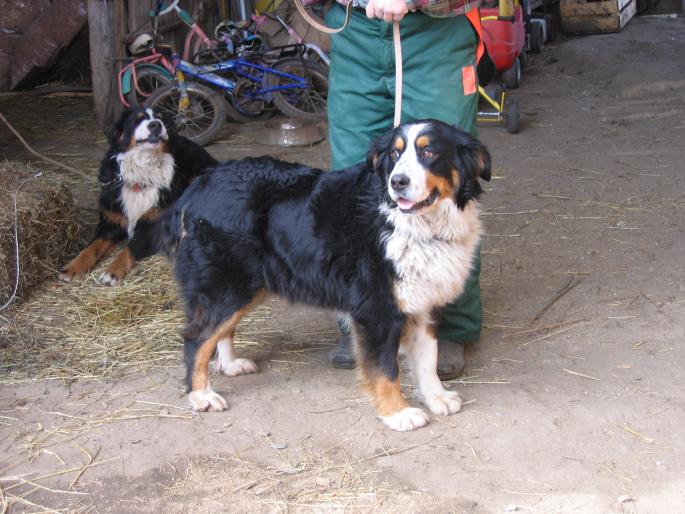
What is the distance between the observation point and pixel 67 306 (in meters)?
4.64

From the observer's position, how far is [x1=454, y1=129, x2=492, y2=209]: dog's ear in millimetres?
3104

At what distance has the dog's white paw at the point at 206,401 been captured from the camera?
3.43 m

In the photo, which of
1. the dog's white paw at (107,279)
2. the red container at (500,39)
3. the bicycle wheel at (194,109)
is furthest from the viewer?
the red container at (500,39)

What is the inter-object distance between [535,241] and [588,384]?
178 cm

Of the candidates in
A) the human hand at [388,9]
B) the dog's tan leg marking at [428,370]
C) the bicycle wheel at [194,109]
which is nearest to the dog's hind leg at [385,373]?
the dog's tan leg marking at [428,370]

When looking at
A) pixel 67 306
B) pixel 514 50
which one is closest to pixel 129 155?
pixel 67 306

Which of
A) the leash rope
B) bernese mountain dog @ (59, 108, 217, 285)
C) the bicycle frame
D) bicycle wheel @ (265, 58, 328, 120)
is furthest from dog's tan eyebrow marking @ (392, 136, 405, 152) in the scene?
bicycle wheel @ (265, 58, 328, 120)

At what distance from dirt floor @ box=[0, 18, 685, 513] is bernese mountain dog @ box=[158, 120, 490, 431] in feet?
0.69

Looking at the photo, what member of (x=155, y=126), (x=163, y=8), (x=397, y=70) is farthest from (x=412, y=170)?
(x=163, y=8)

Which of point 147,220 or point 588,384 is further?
point 147,220

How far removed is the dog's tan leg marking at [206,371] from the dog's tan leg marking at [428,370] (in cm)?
64

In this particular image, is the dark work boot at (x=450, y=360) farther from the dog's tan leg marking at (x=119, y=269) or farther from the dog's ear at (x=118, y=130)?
the dog's ear at (x=118, y=130)

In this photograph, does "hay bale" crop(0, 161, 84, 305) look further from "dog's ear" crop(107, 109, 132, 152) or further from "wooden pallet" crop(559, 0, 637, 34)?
"wooden pallet" crop(559, 0, 637, 34)

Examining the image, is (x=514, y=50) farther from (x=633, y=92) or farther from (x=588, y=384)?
(x=588, y=384)
